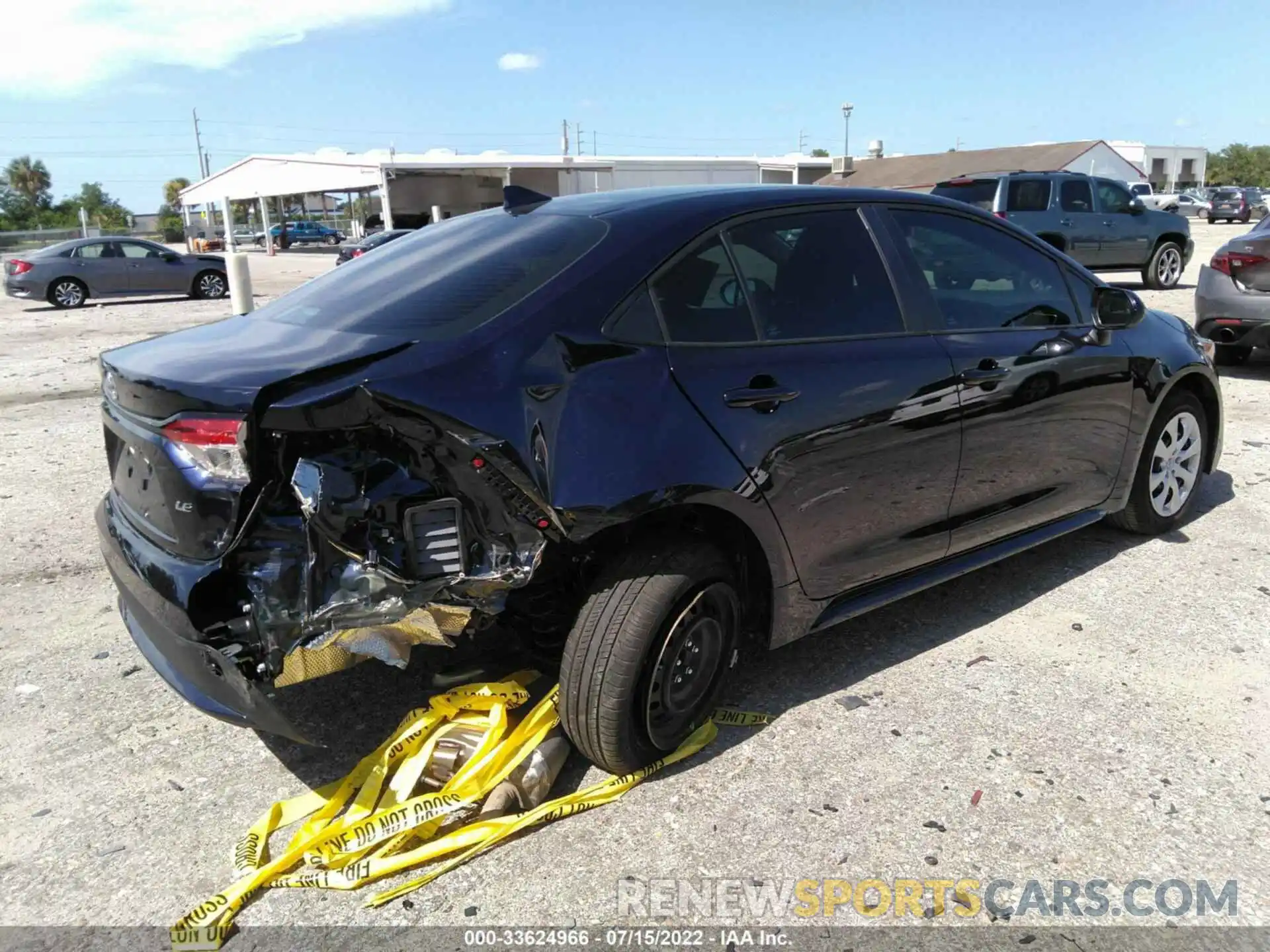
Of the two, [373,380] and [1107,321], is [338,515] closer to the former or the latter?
[373,380]

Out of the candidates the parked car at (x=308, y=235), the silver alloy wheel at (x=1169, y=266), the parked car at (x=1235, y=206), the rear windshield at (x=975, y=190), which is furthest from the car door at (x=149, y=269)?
the parked car at (x=1235, y=206)

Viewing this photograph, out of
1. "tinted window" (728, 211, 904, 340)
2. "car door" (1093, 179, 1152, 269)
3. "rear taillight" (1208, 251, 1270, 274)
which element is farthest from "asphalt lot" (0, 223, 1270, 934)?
"car door" (1093, 179, 1152, 269)

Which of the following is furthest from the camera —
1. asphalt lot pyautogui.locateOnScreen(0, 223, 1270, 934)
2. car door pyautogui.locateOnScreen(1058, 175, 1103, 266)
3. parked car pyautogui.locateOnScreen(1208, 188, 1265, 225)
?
parked car pyautogui.locateOnScreen(1208, 188, 1265, 225)

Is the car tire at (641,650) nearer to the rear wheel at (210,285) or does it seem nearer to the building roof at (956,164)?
the rear wheel at (210,285)

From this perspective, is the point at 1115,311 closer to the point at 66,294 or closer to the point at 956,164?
the point at 66,294

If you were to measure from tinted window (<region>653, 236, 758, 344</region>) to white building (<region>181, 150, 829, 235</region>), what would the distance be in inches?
1510

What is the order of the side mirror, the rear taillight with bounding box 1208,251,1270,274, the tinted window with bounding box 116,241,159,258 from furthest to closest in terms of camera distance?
the tinted window with bounding box 116,241,159,258 → the rear taillight with bounding box 1208,251,1270,274 → the side mirror

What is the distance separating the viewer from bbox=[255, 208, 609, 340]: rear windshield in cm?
280

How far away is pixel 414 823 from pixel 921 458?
210cm

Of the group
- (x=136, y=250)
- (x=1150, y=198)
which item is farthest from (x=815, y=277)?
(x=1150, y=198)

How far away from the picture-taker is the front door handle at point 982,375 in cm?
360

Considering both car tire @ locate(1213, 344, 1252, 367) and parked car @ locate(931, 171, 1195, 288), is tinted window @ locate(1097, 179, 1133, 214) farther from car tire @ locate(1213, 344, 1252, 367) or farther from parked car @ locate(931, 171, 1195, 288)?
car tire @ locate(1213, 344, 1252, 367)

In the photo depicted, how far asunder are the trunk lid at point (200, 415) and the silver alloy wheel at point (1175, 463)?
3.83m

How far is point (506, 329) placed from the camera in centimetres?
267
